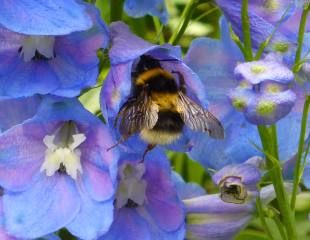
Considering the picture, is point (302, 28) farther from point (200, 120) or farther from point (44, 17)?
point (44, 17)

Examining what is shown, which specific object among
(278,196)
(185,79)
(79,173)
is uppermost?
(185,79)

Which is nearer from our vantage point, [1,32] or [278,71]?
[278,71]

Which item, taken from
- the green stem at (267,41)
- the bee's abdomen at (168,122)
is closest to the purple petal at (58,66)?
the bee's abdomen at (168,122)

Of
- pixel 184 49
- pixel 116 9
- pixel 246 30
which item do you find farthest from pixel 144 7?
pixel 184 49

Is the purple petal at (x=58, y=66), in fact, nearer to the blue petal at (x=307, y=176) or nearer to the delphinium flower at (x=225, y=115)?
the delphinium flower at (x=225, y=115)

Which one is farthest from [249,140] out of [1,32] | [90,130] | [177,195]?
[1,32]

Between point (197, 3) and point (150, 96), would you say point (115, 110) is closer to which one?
point (150, 96)

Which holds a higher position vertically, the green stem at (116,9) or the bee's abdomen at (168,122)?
the green stem at (116,9)

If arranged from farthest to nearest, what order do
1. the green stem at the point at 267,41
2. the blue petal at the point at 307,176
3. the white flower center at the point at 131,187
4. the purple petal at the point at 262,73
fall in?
1. the blue petal at the point at 307,176
2. the white flower center at the point at 131,187
3. the green stem at the point at 267,41
4. the purple petal at the point at 262,73
